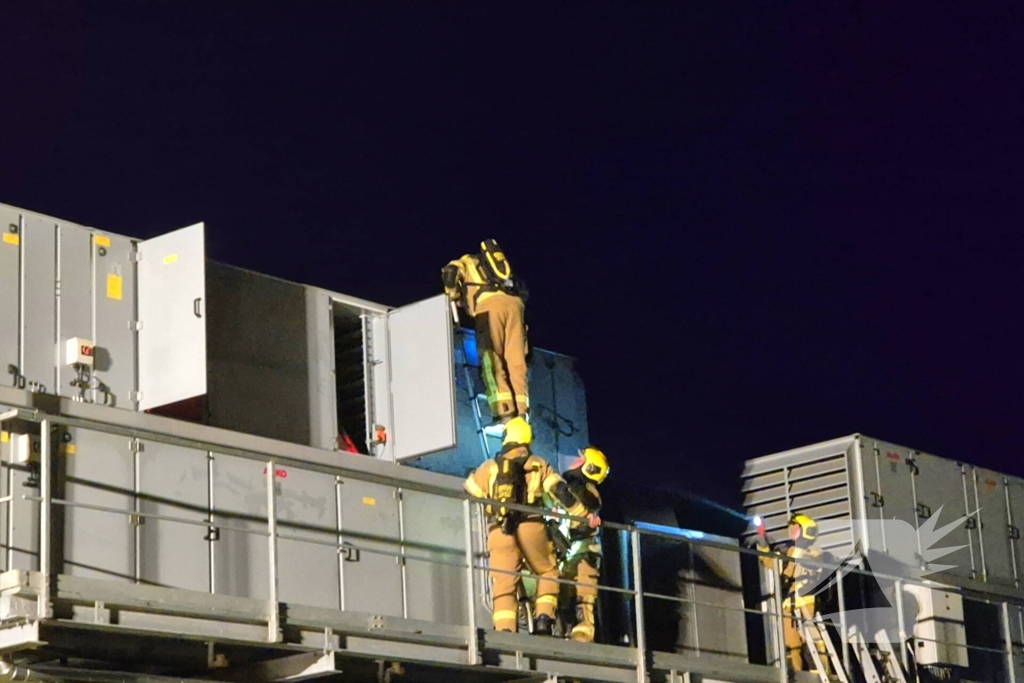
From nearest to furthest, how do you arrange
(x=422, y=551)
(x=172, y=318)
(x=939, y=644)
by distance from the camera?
(x=172, y=318) < (x=422, y=551) < (x=939, y=644)

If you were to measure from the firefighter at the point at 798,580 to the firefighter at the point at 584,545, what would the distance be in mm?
2860

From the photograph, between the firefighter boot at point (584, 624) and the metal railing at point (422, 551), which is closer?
the metal railing at point (422, 551)

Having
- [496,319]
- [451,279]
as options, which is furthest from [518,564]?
[451,279]

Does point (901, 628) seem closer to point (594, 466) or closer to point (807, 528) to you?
point (807, 528)

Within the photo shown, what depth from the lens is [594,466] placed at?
52.3 ft

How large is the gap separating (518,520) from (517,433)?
76cm

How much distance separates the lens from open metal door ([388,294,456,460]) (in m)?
15.4

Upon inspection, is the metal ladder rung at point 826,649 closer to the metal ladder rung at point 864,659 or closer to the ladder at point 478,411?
the metal ladder rung at point 864,659

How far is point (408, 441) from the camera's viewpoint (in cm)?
1555

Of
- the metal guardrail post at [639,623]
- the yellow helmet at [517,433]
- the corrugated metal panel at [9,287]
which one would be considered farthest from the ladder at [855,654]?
the corrugated metal panel at [9,287]

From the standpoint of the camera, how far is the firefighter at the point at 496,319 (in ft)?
53.7

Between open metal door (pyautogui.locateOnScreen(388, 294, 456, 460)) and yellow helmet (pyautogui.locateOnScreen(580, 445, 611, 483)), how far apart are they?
140 centimetres

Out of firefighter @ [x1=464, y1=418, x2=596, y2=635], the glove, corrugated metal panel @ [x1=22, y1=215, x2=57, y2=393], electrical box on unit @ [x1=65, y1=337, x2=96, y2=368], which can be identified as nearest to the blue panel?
the glove

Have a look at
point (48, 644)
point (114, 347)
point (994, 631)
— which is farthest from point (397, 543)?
point (994, 631)
